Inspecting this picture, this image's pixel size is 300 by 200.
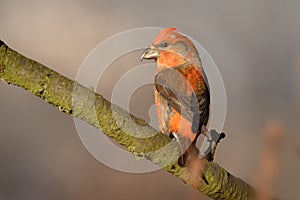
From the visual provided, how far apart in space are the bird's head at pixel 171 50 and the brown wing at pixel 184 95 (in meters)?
0.10

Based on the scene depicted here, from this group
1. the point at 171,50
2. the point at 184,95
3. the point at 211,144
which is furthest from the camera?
the point at 171,50

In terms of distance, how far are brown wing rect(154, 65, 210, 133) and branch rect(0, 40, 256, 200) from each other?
240 millimetres

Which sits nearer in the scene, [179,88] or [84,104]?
[84,104]


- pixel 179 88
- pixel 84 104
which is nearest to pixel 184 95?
pixel 179 88

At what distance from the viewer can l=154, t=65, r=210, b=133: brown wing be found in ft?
2.91

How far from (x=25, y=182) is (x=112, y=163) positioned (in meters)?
0.31

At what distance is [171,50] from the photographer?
3.61 feet

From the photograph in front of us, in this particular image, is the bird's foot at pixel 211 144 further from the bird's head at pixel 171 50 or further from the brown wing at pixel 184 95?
the bird's head at pixel 171 50

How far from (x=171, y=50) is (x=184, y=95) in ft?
0.72

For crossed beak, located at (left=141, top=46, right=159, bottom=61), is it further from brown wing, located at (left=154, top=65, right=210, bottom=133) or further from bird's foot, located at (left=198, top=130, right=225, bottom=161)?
bird's foot, located at (left=198, top=130, right=225, bottom=161)

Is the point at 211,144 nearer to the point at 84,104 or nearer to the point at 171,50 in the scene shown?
the point at 84,104

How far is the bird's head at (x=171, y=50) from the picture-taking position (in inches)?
43.2

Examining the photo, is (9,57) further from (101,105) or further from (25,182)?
(25,182)

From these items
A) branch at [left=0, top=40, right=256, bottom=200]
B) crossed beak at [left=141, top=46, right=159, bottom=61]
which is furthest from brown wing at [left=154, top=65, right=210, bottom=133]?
branch at [left=0, top=40, right=256, bottom=200]
